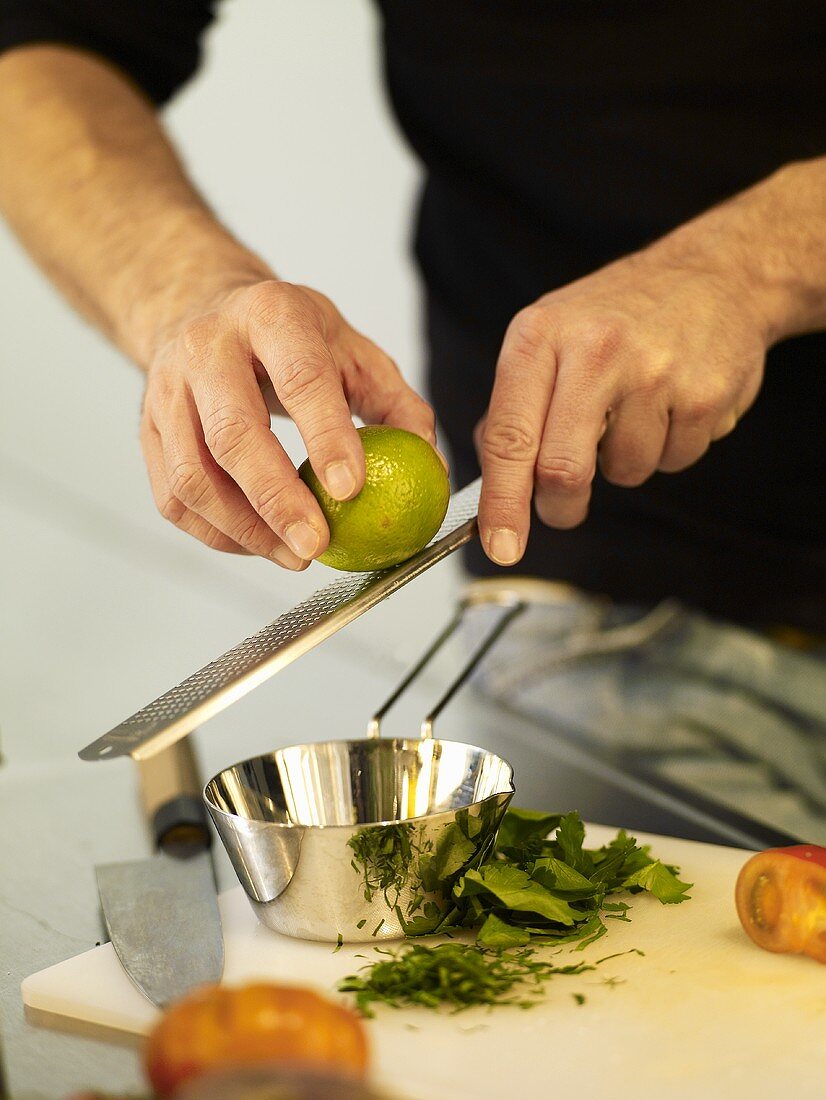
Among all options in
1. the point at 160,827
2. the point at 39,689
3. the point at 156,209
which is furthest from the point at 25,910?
the point at 39,689

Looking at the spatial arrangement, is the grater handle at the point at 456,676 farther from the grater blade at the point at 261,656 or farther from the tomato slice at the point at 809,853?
the tomato slice at the point at 809,853

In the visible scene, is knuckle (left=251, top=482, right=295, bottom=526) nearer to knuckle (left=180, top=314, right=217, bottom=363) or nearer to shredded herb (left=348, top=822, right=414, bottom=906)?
knuckle (left=180, top=314, right=217, bottom=363)

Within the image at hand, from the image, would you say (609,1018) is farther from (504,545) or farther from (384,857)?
(504,545)

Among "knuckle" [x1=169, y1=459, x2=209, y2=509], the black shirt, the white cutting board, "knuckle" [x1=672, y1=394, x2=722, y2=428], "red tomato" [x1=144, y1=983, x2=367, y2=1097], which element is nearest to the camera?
"red tomato" [x1=144, y1=983, x2=367, y2=1097]

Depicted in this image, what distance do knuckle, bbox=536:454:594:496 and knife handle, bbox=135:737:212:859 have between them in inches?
17.9

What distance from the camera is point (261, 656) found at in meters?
0.97

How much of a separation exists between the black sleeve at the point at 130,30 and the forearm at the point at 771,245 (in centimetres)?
96

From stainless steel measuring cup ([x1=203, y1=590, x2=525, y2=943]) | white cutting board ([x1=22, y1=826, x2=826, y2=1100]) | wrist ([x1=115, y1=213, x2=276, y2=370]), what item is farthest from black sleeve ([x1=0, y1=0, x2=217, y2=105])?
white cutting board ([x1=22, y1=826, x2=826, y2=1100])

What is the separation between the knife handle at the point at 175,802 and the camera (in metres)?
1.22

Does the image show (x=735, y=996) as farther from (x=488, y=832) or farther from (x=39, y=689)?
(x=39, y=689)

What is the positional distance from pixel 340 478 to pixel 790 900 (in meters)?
0.48

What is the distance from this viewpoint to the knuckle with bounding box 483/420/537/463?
117 cm

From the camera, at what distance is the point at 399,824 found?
938 mm

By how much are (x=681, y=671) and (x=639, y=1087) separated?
104cm
